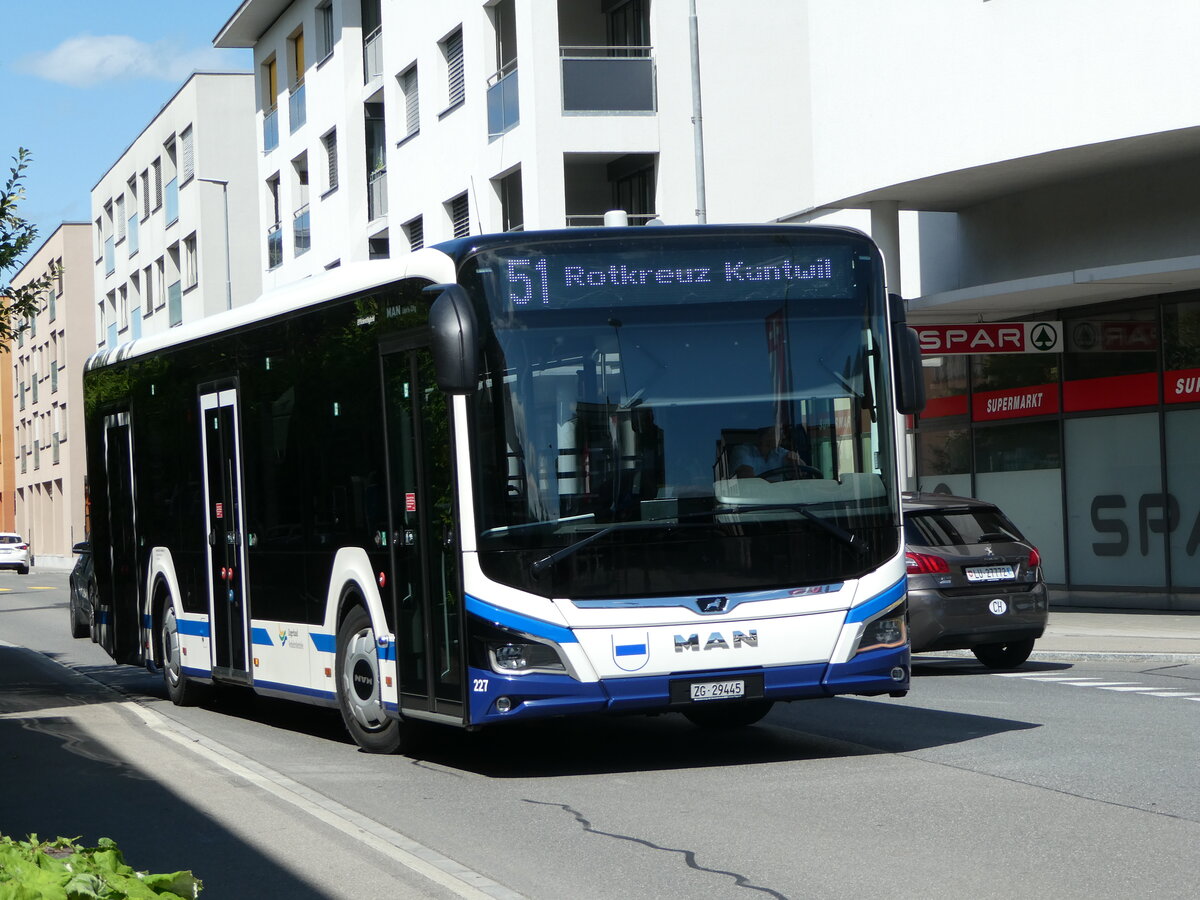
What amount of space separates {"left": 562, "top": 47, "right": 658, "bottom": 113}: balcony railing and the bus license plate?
2266 cm

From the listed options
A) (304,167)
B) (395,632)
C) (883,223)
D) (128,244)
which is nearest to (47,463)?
(128,244)

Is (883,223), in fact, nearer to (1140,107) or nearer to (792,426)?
(1140,107)

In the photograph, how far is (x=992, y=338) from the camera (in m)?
23.2

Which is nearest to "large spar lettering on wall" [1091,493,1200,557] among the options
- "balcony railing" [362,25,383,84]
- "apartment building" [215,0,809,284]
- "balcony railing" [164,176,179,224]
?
"apartment building" [215,0,809,284]

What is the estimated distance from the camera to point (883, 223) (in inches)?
939

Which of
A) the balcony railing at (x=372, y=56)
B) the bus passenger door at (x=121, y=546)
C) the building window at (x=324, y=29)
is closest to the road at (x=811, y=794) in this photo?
the bus passenger door at (x=121, y=546)

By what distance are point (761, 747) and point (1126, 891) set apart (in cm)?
470

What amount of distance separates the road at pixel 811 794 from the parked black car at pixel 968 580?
79 cm

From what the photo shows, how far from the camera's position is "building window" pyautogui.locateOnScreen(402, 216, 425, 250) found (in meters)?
37.8

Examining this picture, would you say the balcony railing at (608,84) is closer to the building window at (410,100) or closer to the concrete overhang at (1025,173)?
the building window at (410,100)

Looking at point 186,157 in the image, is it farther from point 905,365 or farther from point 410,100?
point 905,365

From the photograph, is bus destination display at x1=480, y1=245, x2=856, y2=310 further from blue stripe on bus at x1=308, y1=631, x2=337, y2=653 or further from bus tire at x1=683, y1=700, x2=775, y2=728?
bus tire at x1=683, y1=700, x2=775, y2=728

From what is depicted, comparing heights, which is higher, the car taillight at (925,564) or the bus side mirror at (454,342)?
the bus side mirror at (454,342)

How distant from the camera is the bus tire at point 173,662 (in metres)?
14.7
